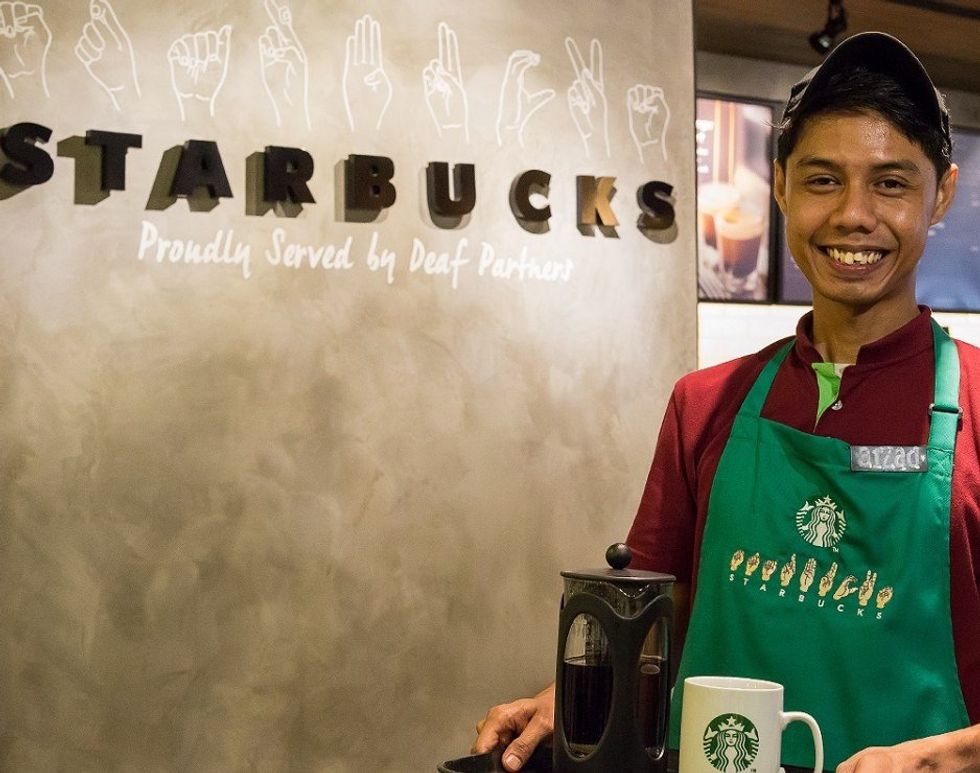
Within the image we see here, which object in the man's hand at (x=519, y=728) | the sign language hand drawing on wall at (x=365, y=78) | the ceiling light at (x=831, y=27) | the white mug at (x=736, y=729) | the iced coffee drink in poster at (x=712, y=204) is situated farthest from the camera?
the iced coffee drink in poster at (x=712, y=204)

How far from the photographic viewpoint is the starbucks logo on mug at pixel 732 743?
45.8 inches

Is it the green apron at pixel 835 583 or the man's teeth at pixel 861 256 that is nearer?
the green apron at pixel 835 583

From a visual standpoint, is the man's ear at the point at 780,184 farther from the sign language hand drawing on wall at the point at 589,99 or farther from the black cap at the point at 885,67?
the sign language hand drawing on wall at the point at 589,99

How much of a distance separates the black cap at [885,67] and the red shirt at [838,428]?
0.30 m

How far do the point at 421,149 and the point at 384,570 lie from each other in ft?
3.39

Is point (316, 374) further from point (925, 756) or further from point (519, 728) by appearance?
point (925, 756)

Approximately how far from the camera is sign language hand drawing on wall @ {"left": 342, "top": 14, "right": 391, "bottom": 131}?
111 inches

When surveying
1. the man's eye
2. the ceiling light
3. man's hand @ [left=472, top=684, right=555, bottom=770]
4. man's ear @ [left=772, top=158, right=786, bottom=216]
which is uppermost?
the ceiling light

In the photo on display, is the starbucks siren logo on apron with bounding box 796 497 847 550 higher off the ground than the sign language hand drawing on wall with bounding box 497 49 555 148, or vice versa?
the sign language hand drawing on wall with bounding box 497 49 555 148

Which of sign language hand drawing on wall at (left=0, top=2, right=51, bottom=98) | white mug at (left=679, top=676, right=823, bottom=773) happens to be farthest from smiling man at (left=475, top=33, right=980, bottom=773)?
sign language hand drawing on wall at (left=0, top=2, right=51, bottom=98)

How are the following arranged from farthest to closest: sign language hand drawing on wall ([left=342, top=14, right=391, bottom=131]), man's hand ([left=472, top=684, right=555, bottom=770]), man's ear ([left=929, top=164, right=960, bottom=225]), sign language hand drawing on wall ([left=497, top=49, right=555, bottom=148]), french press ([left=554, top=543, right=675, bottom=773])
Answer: sign language hand drawing on wall ([left=497, top=49, right=555, bottom=148])
sign language hand drawing on wall ([left=342, top=14, right=391, bottom=131])
man's ear ([left=929, top=164, right=960, bottom=225])
man's hand ([left=472, top=684, right=555, bottom=770])
french press ([left=554, top=543, right=675, bottom=773])

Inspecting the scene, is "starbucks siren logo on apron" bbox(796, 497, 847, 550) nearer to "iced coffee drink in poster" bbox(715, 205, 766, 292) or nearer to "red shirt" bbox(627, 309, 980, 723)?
"red shirt" bbox(627, 309, 980, 723)

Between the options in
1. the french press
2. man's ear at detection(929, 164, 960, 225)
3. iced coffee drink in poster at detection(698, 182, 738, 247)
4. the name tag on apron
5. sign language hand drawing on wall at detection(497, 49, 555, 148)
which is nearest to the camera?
the french press

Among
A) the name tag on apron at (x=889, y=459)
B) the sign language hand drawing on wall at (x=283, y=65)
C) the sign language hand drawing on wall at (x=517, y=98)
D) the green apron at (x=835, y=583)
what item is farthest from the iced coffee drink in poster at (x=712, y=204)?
the name tag on apron at (x=889, y=459)
